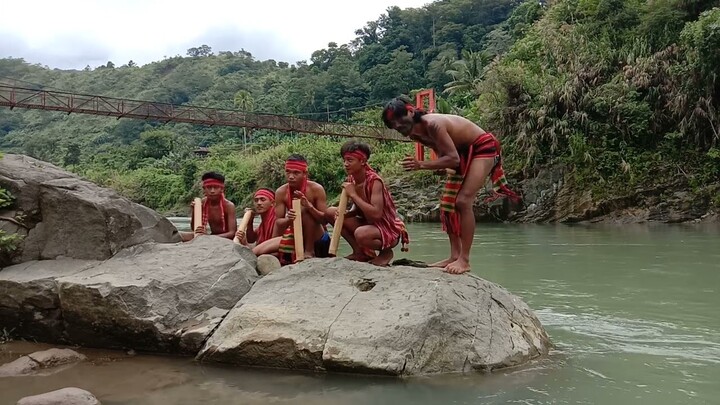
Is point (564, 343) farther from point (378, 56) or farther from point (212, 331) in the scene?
point (378, 56)

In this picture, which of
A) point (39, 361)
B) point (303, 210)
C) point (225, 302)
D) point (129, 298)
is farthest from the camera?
point (303, 210)

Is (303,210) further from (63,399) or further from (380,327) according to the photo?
(63,399)

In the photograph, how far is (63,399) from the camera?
281cm

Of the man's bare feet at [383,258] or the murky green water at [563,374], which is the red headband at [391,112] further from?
the murky green water at [563,374]

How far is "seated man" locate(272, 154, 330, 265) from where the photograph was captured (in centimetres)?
496

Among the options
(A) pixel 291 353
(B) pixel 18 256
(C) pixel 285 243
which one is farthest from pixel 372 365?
(B) pixel 18 256

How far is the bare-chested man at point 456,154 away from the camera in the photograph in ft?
14.1

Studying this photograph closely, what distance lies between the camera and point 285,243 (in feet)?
16.6

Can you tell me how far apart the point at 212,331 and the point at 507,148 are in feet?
61.1

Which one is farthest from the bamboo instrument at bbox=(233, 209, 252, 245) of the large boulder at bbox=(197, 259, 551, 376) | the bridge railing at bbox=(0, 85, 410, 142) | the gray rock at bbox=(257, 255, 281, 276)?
the bridge railing at bbox=(0, 85, 410, 142)

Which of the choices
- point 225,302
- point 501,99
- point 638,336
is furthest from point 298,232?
point 501,99

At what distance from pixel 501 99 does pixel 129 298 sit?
19000mm

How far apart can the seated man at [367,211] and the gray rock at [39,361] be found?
209 centimetres

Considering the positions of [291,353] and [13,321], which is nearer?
[291,353]
